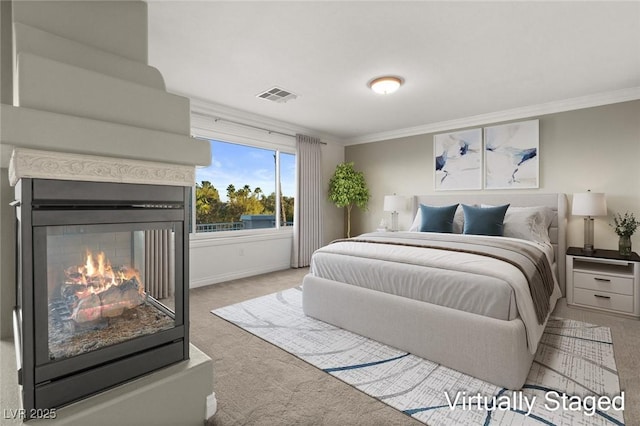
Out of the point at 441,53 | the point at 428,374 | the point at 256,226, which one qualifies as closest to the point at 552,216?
the point at 441,53

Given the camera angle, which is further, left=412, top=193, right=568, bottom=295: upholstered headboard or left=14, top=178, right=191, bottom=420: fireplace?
left=412, top=193, right=568, bottom=295: upholstered headboard

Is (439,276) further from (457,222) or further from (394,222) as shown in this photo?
(394,222)

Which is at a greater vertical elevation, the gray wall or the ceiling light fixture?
the ceiling light fixture

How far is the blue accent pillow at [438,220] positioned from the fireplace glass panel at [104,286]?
3174mm

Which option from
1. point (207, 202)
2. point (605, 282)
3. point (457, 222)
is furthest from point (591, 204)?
point (207, 202)

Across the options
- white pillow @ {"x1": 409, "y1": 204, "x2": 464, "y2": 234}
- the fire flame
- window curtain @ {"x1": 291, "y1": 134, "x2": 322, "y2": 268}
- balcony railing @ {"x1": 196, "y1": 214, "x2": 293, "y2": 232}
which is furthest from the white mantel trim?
window curtain @ {"x1": 291, "y1": 134, "x2": 322, "y2": 268}

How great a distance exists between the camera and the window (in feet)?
13.9

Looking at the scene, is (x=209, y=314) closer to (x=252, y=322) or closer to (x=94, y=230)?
(x=252, y=322)

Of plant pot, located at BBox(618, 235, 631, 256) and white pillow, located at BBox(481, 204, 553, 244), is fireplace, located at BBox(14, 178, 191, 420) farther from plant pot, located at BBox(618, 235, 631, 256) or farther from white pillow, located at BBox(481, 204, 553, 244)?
plant pot, located at BBox(618, 235, 631, 256)

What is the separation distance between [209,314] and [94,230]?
6.49 ft

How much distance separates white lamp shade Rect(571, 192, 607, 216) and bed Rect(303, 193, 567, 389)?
864 mm

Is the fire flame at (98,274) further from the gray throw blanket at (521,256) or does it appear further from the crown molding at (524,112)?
the crown molding at (524,112)

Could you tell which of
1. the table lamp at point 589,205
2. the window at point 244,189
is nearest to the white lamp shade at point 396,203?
the window at point 244,189

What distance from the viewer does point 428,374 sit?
2.04m
